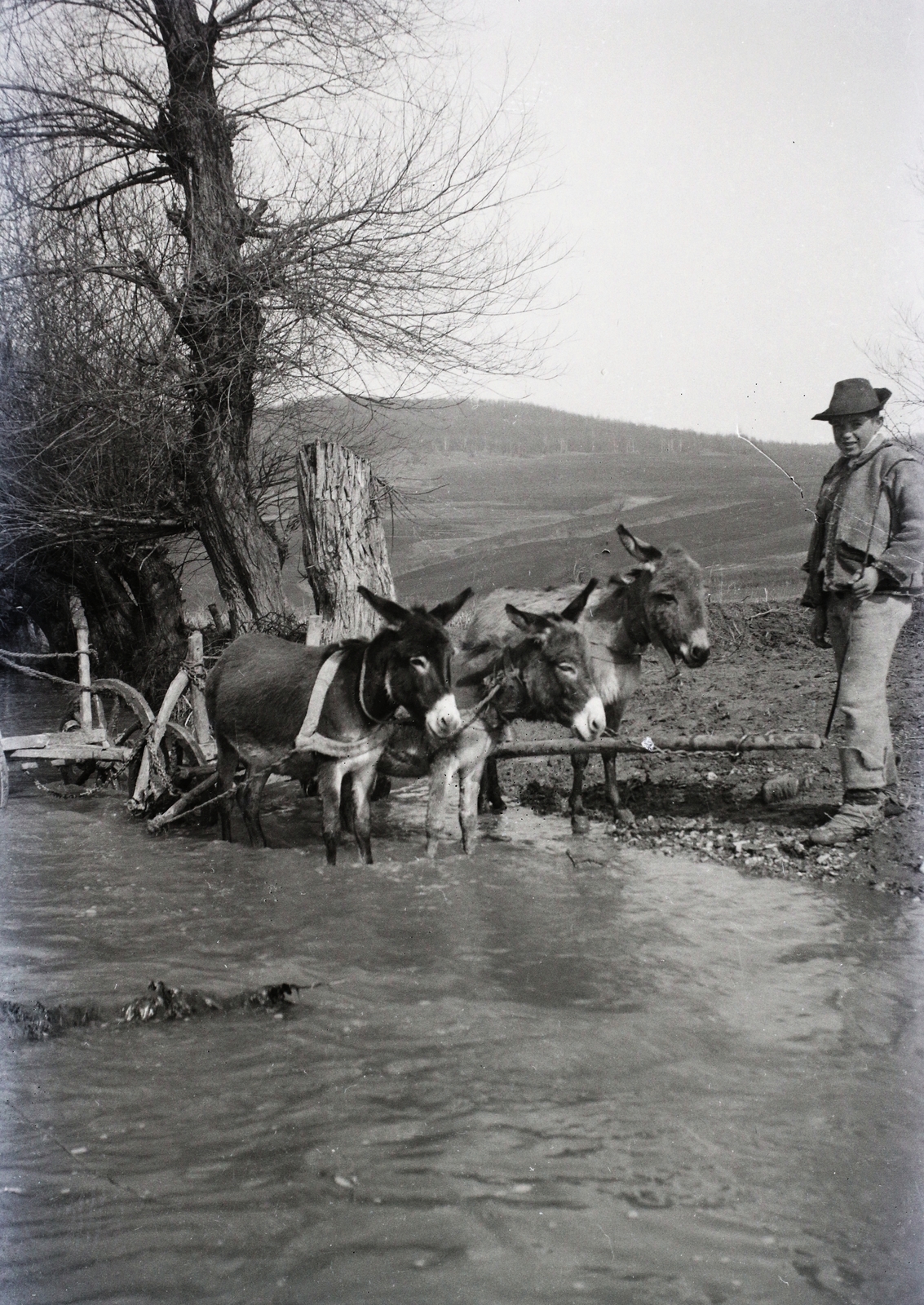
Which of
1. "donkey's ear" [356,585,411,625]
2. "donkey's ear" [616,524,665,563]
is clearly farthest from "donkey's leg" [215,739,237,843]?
"donkey's ear" [616,524,665,563]

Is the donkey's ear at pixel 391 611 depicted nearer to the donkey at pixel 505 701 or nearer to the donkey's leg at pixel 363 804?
the donkey at pixel 505 701

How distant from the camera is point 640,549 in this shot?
7.16 meters

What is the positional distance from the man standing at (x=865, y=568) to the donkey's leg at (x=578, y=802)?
178cm

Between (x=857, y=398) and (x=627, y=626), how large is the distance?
227cm

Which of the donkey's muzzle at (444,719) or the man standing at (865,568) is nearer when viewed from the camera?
the donkey's muzzle at (444,719)

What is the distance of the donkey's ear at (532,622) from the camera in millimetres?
6426

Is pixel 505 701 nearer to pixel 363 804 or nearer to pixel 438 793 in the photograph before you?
pixel 438 793

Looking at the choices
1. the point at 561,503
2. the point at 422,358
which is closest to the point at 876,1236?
the point at 561,503

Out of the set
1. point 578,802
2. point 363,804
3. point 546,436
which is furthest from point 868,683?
point 546,436

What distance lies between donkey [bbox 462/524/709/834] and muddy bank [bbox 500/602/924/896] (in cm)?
39

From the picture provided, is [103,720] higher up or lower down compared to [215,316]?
lower down

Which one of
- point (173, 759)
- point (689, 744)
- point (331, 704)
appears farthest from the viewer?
point (173, 759)

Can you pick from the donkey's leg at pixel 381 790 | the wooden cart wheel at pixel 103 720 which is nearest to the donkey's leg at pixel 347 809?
the donkey's leg at pixel 381 790

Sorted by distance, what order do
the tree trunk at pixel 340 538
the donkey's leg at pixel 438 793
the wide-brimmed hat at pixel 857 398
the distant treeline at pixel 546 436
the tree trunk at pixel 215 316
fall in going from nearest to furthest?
the wide-brimmed hat at pixel 857 398, the donkey's leg at pixel 438 793, the tree trunk at pixel 340 538, the distant treeline at pixel 546 436, the tree trunk at pixel 215 316
